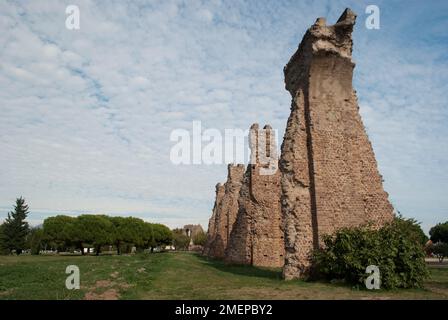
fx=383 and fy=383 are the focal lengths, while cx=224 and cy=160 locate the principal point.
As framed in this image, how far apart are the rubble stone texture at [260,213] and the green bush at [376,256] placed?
9422mm

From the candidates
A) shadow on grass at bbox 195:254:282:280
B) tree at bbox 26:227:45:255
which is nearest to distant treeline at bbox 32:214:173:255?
tree at bbox 26:227:45:255

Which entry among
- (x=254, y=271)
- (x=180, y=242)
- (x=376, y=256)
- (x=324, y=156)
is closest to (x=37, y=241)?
(x=180, y=242)

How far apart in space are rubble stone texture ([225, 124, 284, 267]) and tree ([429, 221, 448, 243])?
35413mm

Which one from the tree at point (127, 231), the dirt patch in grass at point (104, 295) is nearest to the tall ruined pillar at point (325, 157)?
the dirt patch in grass at point (104, 295)

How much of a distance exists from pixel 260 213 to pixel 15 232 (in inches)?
1859

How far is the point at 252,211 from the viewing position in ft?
74.9

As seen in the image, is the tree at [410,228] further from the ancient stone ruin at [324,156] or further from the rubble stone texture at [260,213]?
the rubble stone texture at [260,213]

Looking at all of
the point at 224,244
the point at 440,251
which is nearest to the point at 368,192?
the point at 224,244

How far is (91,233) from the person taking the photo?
49.1 meters

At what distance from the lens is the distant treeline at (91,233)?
49.1m

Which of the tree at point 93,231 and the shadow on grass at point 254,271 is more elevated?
the tree at point 93,231

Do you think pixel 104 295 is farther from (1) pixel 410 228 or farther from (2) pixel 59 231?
(2) pixel 59 231
